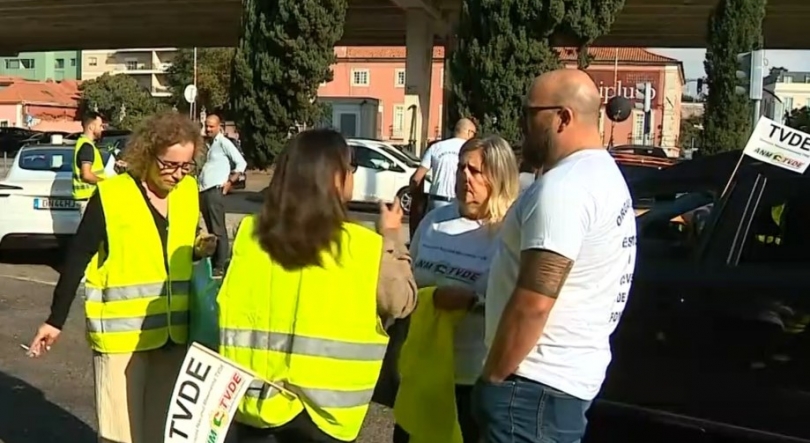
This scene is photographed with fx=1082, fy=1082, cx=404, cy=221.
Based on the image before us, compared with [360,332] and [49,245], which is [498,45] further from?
[360,332]

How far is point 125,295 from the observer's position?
13.3ft

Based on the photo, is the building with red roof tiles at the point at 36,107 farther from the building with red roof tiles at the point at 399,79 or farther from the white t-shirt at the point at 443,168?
the white t-shirt at the point at 443,168

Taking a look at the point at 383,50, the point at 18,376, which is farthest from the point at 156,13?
the point at 383,50

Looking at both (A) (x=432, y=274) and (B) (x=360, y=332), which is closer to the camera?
(B) (x=360, y=332)

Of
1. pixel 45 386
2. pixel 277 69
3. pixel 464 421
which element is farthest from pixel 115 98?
Answer: pixel 464 421

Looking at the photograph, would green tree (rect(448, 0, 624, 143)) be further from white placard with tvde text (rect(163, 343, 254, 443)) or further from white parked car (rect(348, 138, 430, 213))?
white placard with tvde text (rect(163, 343, 254, 443))

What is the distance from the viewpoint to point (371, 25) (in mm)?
38531

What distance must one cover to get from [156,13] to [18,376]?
32627 millimetres

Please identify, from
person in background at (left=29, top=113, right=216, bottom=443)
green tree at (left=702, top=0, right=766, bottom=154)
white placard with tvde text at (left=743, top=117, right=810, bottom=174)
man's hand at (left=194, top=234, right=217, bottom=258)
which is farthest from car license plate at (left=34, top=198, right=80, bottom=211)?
green tree at (left=702, top=0, right=766, bottom=154)

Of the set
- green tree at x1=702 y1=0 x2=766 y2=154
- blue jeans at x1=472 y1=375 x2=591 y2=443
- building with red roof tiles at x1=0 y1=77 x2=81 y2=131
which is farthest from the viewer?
building with red roof tiles at x1=0 y1=77 x2=81 y2=131

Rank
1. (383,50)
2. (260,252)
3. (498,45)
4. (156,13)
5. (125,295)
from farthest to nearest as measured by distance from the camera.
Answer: (383,50) → (156,13) → (498,45) → (125,295) → (260,252)

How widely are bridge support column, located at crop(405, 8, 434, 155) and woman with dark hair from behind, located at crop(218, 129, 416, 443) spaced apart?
28.8 m

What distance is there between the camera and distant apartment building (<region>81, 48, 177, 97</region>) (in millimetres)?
119125

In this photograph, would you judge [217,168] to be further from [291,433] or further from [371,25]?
[371,25]
